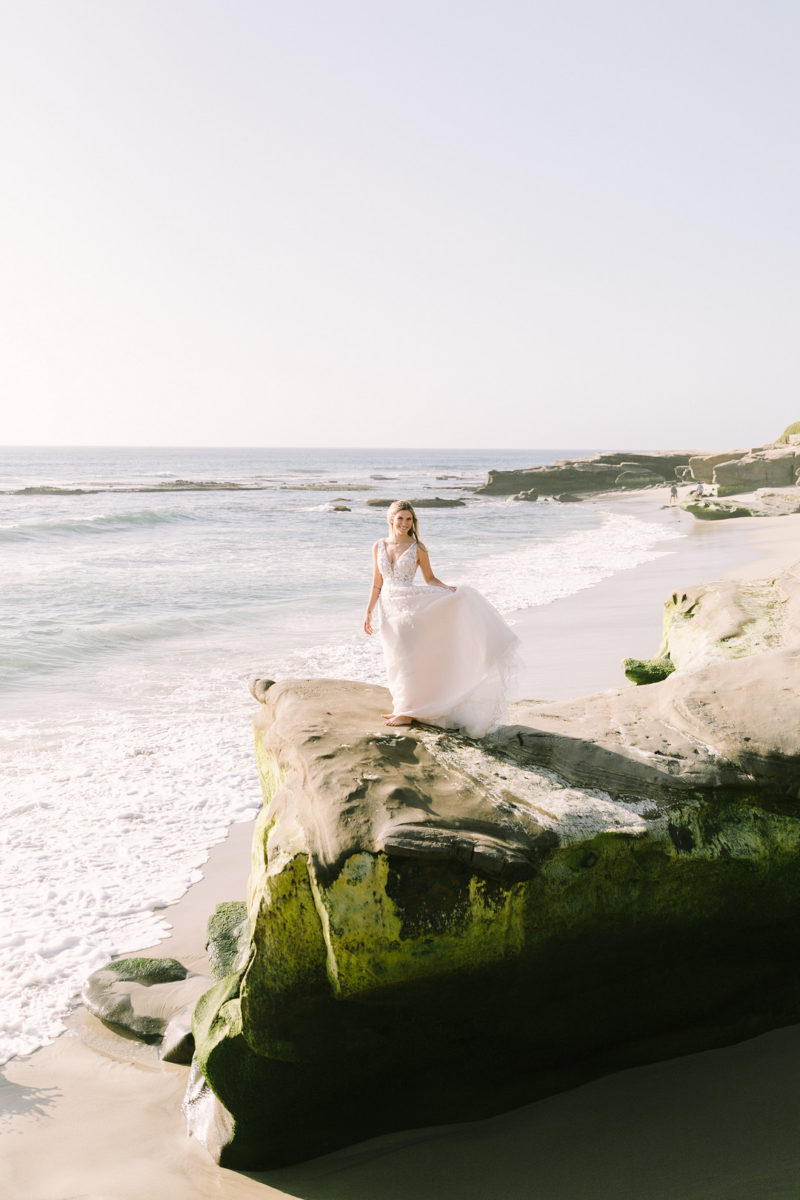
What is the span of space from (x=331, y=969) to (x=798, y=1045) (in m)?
2.04

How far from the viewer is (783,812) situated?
11.5ft

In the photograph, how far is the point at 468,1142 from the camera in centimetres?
329

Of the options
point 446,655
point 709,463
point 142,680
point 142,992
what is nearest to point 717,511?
point 709,463

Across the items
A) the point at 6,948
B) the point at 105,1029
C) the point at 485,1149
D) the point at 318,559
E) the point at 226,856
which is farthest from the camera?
the point at 318,559

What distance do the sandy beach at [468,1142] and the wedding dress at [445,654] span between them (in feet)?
5.68

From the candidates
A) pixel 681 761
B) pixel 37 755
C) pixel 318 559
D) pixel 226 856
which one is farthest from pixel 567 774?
pixel 318 559

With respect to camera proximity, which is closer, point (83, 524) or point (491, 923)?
point (491, 923)

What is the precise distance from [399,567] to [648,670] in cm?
284

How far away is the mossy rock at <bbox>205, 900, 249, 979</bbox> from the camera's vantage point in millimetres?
4561

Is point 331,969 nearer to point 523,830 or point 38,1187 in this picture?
point 523,830

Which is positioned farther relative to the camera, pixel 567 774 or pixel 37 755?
pixel 37 755

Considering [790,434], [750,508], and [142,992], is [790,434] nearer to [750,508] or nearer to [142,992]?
[750,508]

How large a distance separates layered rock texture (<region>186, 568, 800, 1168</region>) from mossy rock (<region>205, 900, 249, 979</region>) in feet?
2.72

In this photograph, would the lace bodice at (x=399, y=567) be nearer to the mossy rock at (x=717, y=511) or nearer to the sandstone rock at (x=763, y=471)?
the mossy rock at (x=717, y=511)
